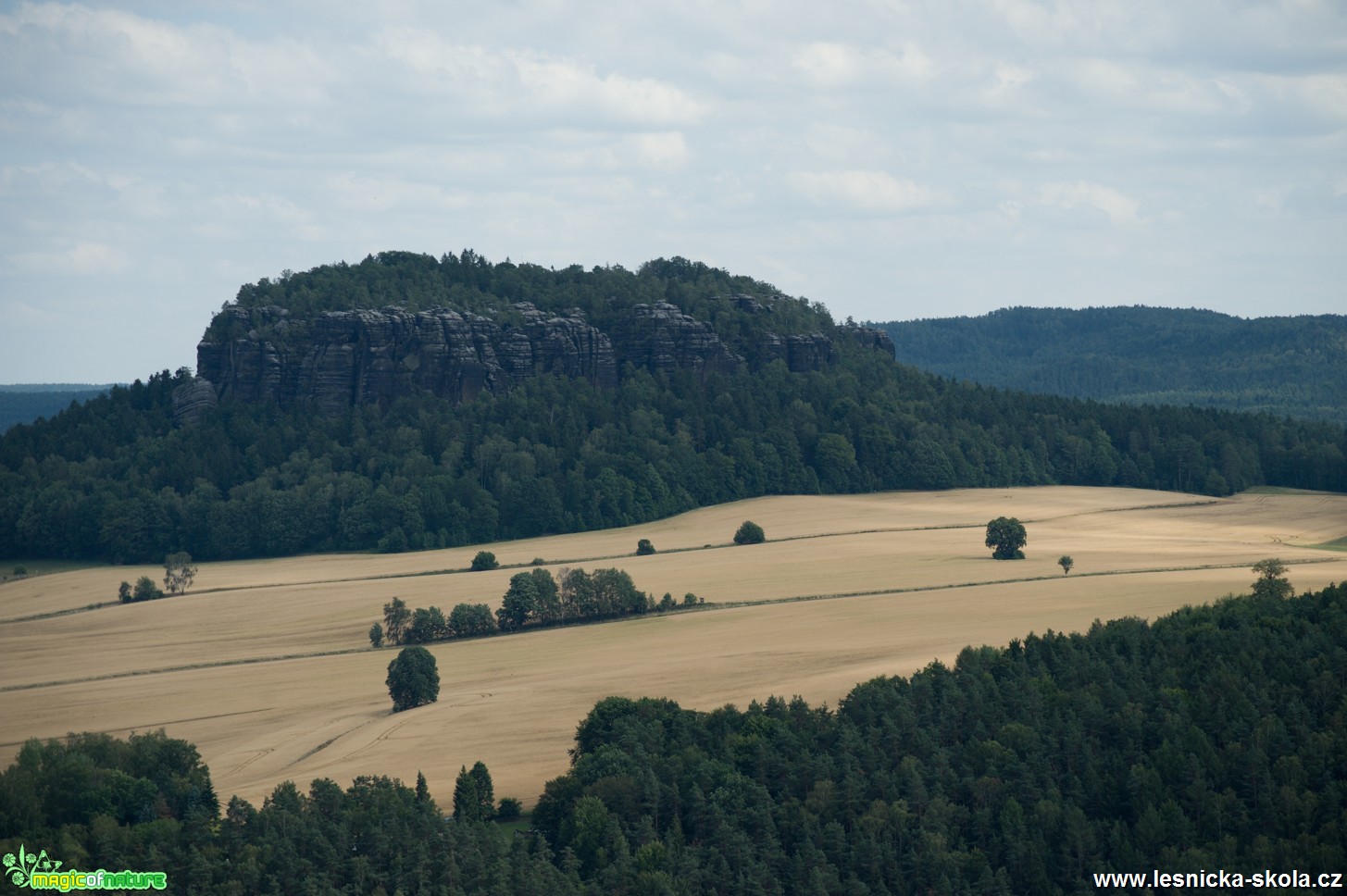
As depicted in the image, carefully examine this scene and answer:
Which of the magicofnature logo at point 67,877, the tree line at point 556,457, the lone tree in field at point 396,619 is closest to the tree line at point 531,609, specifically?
the lone tree in field at point 396,619

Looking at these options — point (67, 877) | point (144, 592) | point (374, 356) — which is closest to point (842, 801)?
point (67, 877)

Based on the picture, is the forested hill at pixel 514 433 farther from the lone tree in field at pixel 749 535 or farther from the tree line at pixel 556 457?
the lone tree in field at pixel 749 535

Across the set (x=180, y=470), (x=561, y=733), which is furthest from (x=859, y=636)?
(x=180, y=470)

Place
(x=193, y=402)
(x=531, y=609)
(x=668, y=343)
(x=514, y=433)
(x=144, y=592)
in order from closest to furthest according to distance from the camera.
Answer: (x=531, y=609)
(x=144, y=592)
(x=514, y=433)
(x=193, y=402)
(x=668, y=343)

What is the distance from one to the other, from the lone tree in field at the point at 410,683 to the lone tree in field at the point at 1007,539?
55.4m

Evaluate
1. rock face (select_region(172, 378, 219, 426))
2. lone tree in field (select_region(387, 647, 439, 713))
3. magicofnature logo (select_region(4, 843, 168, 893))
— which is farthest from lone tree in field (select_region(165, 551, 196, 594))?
magicofnature logo (select_region(4, 843, 168, 893))

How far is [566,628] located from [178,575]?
3957cm

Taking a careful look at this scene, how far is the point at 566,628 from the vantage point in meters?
107

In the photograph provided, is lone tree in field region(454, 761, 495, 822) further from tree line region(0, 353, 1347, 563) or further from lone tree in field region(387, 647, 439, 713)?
tree line region(0, 353, 1347, 563)

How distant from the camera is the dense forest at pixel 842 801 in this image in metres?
56.8

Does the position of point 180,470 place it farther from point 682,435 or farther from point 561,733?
point 561,733

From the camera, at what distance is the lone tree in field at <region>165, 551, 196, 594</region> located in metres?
126

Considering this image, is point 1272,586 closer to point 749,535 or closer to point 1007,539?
point 1007,539

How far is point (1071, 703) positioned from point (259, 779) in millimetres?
37655
